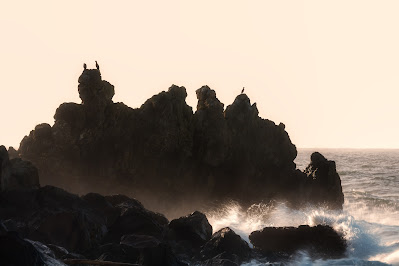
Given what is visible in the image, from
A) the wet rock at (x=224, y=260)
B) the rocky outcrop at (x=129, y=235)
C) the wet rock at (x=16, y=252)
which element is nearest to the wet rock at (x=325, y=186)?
the rocky outcrop at (x=129, y=235)

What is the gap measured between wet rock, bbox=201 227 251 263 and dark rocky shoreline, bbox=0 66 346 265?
6cm

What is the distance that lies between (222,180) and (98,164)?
37.4 feet

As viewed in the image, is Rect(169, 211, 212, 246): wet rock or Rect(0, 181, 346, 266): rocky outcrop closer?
Rect(0, 181, 346, 266): rocky outcrop

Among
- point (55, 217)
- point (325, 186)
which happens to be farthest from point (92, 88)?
point (325, 186)

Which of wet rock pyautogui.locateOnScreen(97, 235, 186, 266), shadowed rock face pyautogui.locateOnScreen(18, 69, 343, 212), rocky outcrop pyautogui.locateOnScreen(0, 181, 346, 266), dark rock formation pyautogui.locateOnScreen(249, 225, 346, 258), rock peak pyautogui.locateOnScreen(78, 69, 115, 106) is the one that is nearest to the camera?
wet rock pyautogui.locateOnScreen(97, 235, 186, 266)

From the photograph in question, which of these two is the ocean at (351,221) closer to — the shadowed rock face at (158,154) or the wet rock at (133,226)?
the shadowed rock face at (158,154)

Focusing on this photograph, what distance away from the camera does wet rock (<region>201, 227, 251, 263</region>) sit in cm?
2044

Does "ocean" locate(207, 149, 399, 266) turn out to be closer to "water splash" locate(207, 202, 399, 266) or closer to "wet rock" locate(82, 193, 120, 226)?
"water splash" locate(207, 202, 399, 266)

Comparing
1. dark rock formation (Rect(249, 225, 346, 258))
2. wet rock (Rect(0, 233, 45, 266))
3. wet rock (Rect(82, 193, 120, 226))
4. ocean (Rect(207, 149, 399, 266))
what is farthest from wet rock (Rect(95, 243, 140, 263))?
dark rock formation (Rect(249, 225, 346, 258))

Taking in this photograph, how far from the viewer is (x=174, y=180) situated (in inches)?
1305

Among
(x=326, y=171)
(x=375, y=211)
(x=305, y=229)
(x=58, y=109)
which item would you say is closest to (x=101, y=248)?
(x=305, y=229)

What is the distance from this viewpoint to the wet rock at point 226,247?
67.1 feet

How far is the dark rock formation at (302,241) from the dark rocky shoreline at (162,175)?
0.20 ft

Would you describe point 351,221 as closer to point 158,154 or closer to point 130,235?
point 158,154
